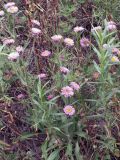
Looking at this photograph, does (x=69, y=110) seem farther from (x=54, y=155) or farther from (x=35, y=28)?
(x=35, y=28)

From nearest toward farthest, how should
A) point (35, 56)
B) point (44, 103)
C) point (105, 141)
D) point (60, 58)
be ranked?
point (44, 103) < point (105, 141) < point (60, 58) < point (35, 56)

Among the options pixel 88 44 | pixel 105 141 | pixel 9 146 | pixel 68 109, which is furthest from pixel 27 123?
pixel 88 44

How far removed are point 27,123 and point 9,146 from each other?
0.54ft

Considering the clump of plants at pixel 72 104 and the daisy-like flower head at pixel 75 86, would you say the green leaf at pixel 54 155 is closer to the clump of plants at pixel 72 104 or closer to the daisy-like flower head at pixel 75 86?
the clump of plants at pixel 72 104

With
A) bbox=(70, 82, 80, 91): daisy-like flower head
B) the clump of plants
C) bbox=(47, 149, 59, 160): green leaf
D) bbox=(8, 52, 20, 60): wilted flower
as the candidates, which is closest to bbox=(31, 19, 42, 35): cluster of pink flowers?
the clump of plants

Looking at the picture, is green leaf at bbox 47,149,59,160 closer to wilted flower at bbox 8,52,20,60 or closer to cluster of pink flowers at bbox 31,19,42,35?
wilted flower at bbox 8,52,20,60

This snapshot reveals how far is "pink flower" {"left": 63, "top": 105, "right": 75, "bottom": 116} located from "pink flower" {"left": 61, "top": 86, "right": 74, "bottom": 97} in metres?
0.08

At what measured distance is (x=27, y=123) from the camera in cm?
236

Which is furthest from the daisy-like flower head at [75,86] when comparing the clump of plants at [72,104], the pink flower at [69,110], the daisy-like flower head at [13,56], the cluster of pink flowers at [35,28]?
the cluster of pink flowers at [35,28]

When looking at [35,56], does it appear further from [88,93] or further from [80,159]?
[80,159]

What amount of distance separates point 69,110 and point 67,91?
106mm

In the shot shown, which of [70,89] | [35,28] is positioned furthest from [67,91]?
[35,28]

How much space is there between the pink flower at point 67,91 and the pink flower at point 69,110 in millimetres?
84

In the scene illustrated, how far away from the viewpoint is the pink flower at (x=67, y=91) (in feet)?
6.99
